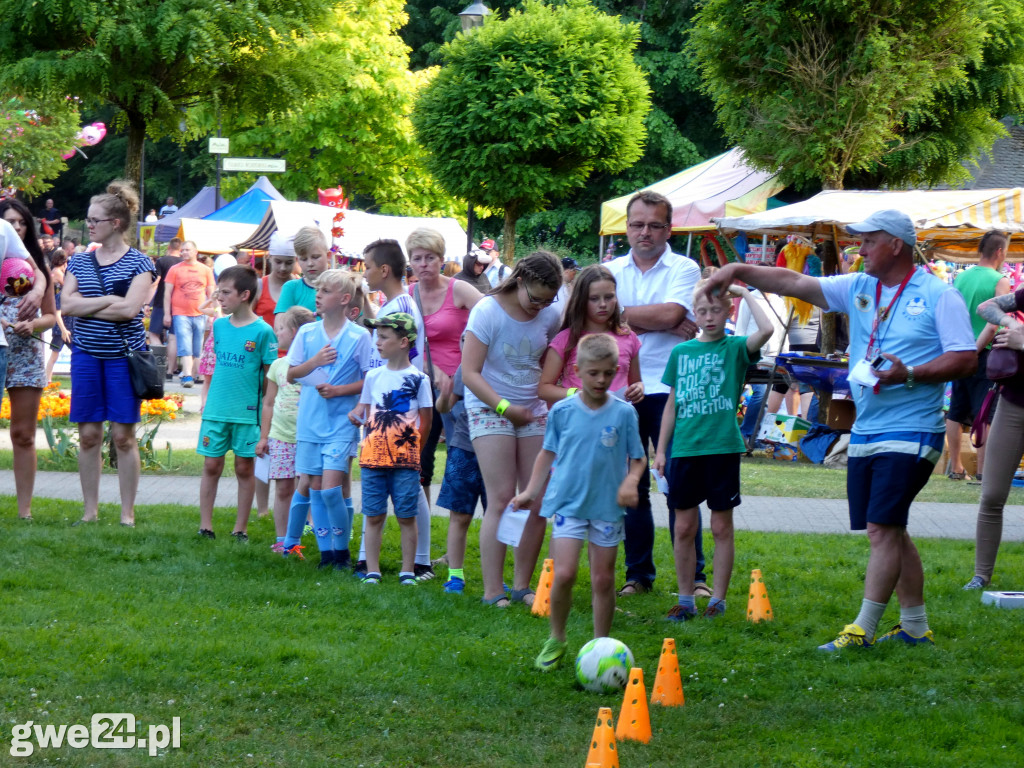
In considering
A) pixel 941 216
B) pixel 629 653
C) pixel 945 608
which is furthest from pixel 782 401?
pixel 629 653

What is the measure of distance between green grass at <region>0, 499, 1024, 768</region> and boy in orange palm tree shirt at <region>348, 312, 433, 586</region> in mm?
398

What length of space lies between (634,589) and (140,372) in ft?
11.7

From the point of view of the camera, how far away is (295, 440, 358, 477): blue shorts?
7277 millimetres

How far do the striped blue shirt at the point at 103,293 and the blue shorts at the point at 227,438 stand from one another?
0.79 m

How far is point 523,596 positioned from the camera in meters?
6.64

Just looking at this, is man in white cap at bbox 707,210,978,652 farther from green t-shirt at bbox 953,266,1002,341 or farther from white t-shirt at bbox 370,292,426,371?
green t-shirt at bbox 953,266,1002,341

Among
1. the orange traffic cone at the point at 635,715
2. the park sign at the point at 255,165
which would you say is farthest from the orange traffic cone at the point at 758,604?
the park sign at the point at 255,165

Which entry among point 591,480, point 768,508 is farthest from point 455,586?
point 768,508

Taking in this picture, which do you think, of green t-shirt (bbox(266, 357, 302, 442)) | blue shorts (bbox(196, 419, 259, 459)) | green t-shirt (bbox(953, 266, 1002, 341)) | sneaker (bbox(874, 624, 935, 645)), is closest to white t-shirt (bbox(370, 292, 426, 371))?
green t-shirt (bbox(266, 357, 302, 442))

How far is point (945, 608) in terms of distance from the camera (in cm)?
676

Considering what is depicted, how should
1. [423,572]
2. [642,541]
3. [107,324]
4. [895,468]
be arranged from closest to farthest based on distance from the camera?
[895,468] < [642,541] < [423,572] < [107,324]

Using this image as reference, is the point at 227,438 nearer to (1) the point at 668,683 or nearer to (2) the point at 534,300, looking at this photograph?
(2) the point at 534,300

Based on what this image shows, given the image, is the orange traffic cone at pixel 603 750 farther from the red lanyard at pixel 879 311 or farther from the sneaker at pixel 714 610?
the sneaker at pixel 714 610

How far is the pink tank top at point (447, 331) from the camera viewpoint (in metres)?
7.39
